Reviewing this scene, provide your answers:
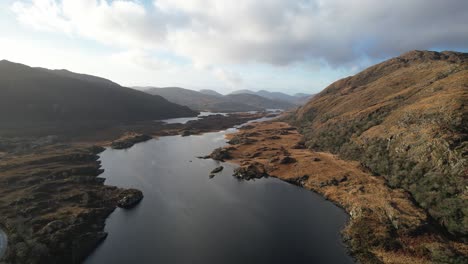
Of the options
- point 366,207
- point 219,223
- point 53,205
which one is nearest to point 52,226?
point 53,205

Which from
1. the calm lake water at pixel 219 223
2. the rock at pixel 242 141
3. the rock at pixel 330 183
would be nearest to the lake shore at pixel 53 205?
the calm lake water at pixel 219 223

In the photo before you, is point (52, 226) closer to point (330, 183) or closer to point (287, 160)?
point (330, 183)

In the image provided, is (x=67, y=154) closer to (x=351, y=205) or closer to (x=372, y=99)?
(x=351, y=205)

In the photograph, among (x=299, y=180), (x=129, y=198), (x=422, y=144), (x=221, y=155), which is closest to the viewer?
(x=129, y=198)

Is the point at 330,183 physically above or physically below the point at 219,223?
above

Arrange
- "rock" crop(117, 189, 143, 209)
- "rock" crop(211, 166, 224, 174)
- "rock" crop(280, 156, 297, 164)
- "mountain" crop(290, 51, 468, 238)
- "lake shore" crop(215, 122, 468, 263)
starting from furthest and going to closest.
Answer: "rock" crop(280, 156, 297, 164) < "rock" crop(211, 166, 224, 174) < "rock" crop(117, 189, 143, 209) < "mountain" crop(290, 51, 468, 238) < "lake shore" crop(215, 122, 468, 263)

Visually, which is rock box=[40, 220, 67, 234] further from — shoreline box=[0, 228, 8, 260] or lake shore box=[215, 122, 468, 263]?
lake shore box=[215, 122, 468, 263]

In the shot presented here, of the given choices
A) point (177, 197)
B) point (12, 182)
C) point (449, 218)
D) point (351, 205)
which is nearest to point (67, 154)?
point (12, 182)

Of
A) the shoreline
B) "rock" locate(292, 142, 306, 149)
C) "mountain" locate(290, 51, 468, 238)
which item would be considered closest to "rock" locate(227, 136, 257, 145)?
"rock" locate(292, 142, 306, 149)
